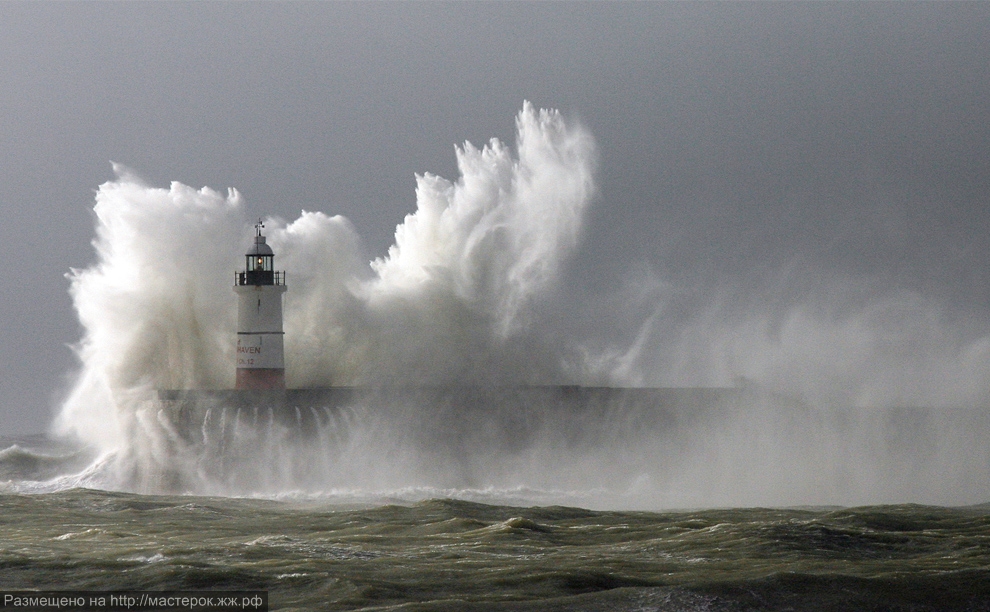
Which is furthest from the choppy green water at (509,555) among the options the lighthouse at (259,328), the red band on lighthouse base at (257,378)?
the lighthouse at (259,328)

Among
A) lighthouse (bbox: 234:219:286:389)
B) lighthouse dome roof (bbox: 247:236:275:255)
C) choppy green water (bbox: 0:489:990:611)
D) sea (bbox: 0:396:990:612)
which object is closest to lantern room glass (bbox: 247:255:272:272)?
lighthouse (bbox: 234:219:286:389)

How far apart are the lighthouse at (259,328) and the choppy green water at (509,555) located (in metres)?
7.65

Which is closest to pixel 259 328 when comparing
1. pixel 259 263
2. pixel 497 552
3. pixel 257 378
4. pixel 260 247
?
pixel 257 378

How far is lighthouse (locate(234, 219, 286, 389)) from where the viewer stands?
120ft

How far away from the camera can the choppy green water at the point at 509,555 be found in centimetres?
1841

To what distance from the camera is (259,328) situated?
3700 cm

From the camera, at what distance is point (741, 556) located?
2150 centimetres

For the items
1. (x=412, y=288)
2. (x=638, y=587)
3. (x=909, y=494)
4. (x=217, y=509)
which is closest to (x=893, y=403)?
(x=909, y=494)

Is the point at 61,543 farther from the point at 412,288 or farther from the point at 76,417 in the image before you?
the point at 412,288

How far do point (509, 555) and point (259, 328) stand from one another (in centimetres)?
1672

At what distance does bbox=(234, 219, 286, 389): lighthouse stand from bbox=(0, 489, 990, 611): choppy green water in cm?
765

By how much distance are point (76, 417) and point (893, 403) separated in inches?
916

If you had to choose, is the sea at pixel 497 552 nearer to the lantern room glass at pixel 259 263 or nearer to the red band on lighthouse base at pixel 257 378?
the red band on lighthouse base at pixel 257 378

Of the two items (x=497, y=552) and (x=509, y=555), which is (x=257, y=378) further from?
(x=509, y=555)
